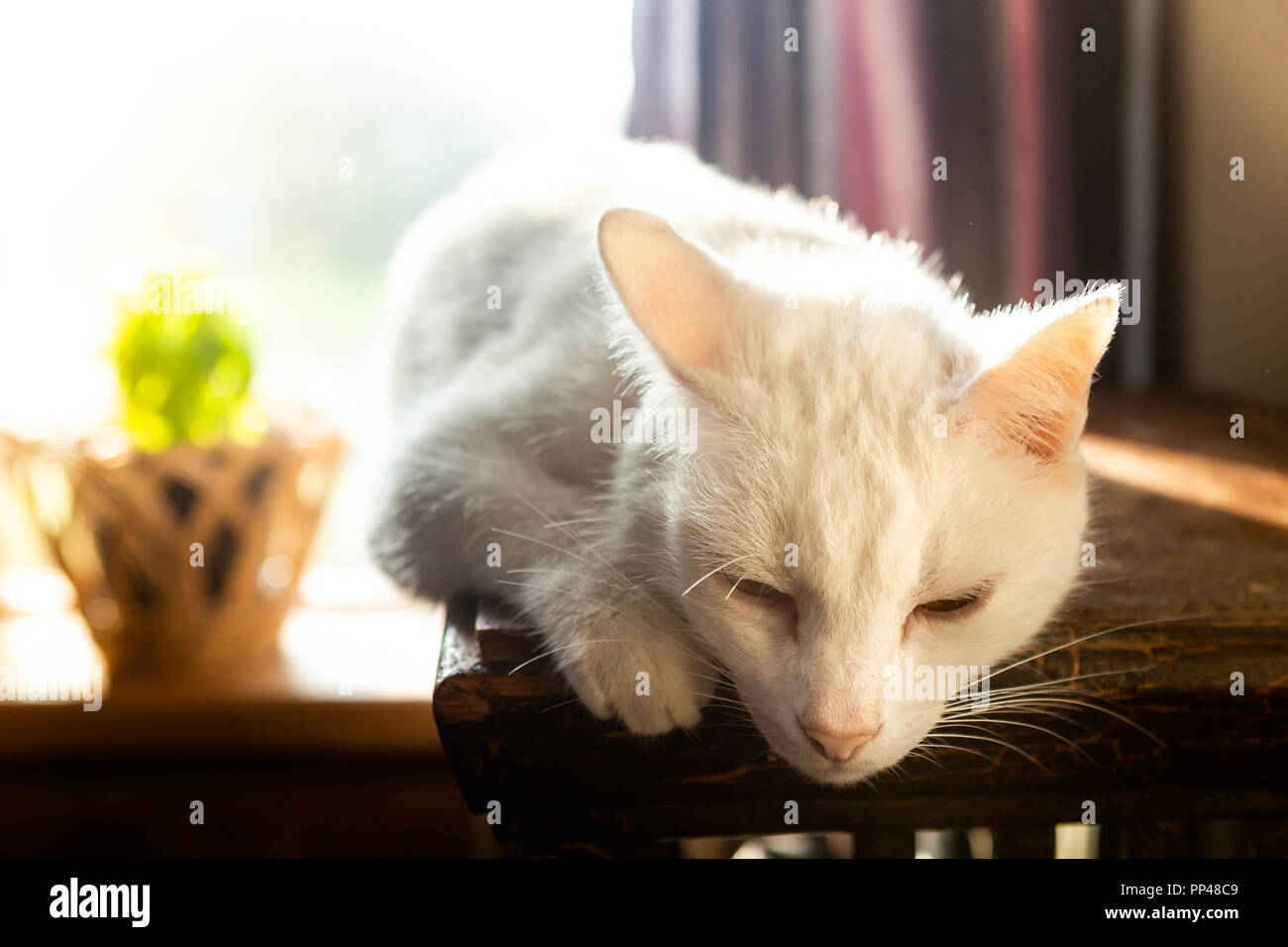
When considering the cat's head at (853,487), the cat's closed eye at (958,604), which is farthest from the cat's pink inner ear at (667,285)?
the cat's closed eye at (958,604)

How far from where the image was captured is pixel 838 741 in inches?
25.8

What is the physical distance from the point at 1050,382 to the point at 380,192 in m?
1.65

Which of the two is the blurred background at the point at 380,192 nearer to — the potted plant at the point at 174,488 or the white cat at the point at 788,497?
the potted plant at the point at 174,488

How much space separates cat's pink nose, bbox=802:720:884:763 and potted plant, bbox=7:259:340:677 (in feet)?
3.90

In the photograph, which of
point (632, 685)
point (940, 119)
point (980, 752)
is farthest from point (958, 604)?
point (940, 119)

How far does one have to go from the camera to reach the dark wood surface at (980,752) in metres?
0.71

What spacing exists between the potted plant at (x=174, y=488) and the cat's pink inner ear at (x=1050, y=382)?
1.23 m

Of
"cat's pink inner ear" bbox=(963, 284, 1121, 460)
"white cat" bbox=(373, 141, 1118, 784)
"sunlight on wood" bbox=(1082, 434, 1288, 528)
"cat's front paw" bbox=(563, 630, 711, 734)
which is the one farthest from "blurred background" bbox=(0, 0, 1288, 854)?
"cat's pink inner ear" bbox=(963, 284, 1121, 460)

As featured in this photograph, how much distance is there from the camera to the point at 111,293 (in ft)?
5.32

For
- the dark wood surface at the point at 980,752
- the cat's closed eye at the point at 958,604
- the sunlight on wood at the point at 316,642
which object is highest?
the sunlight on wood at the point at 316,642

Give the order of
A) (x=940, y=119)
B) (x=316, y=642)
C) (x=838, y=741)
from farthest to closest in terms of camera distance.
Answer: (x=316, y=642)
(x=940, y=119)
(x=838, y=741)

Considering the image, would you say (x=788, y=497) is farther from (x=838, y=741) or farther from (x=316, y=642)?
(x=316, y=642)

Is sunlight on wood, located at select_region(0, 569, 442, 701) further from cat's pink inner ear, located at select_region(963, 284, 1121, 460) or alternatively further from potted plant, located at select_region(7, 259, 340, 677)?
cat's pink inner ear, located at select_region(963, 284, 1121, 460)

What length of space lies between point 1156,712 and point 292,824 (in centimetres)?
154
